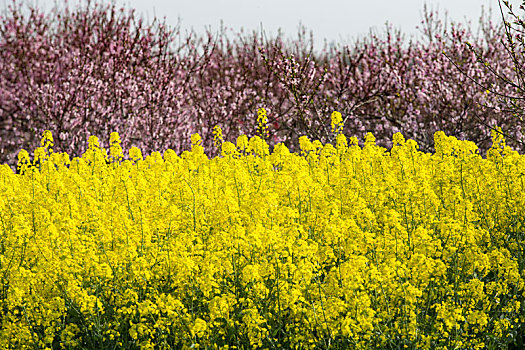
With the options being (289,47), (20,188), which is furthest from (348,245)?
(289,47)

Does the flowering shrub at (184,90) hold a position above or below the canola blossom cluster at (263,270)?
above

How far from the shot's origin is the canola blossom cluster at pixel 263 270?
429 centimetres

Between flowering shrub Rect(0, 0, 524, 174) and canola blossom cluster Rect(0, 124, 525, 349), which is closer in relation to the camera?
canola blossom cluster Rect(0, 124, 525, 349)

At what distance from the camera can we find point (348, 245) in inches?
190

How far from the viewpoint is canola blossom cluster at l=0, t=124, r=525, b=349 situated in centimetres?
429

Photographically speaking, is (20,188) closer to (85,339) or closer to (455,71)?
(85,339)

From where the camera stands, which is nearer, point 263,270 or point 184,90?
point 263,270

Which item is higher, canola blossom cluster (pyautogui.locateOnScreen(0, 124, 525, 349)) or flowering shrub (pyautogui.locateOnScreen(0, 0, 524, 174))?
flowering shrub (pyautogui.locateOnScreen(0, 0, 524, 174))

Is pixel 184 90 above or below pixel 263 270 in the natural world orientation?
above

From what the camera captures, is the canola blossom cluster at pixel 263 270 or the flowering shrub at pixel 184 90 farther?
the flowering shrub at pixel 184 90

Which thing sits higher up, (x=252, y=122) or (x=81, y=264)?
(x=252, y=122)

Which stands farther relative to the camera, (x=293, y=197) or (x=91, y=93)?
(x=91, y=93)

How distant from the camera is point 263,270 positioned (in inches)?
175

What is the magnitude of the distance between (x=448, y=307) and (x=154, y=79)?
11314 mm
